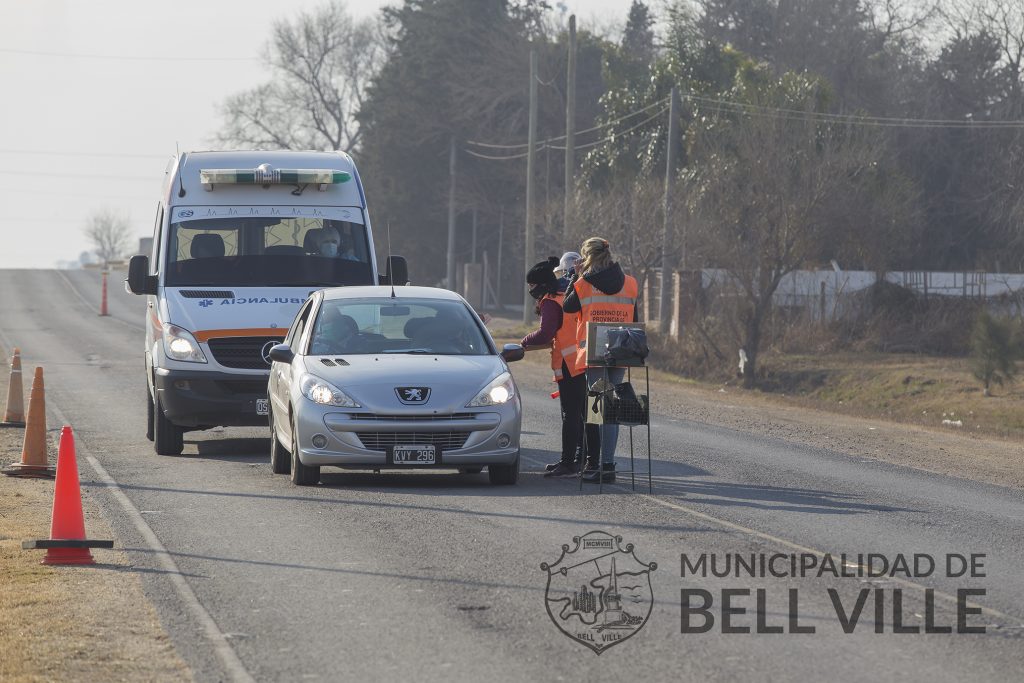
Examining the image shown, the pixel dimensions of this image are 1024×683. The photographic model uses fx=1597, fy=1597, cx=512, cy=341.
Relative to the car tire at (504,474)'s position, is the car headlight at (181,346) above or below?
above

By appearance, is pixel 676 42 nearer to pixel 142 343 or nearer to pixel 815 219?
pixel 815 219

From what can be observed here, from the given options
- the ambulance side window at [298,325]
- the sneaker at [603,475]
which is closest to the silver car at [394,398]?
the ambulance side window at [298,325]

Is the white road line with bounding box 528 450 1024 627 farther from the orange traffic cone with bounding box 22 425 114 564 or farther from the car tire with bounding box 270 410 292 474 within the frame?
the orange traffic cone with bounding box 22 425 114 564

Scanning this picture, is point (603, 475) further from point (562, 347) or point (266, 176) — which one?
point (266, 176)

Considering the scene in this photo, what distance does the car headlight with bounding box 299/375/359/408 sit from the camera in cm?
1252

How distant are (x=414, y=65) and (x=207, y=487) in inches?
2352

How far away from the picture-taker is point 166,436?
51.9ft

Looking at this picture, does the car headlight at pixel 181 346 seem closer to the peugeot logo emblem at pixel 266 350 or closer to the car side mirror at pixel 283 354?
the peugeot logo emblem at pixel 266 350

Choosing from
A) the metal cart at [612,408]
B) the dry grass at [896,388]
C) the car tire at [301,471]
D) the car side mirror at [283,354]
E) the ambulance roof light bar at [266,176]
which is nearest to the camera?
the metal cart at [612,408]

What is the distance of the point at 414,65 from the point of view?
71.4 metres

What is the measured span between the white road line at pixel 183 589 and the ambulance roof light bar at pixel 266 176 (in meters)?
3.43

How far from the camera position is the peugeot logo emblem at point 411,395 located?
12.5 m

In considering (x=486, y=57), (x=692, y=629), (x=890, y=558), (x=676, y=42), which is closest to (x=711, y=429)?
(x=890, y=558)

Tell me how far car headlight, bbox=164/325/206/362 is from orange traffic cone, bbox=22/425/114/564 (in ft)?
18.0
